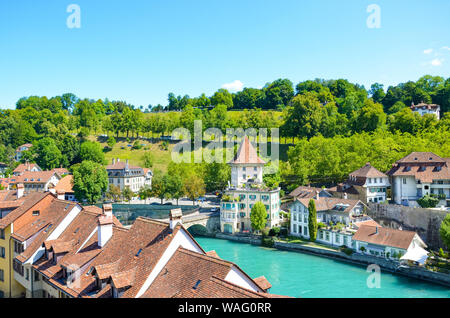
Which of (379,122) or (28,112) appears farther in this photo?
(28,112)

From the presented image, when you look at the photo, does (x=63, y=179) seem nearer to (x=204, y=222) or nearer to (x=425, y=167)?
(x=204, y=222)

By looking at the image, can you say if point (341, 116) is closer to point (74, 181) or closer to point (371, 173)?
point (371, 173)

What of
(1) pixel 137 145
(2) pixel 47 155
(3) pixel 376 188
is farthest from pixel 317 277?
(2) pixel 47 155

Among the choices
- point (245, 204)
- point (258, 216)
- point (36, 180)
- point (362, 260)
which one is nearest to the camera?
point (362, 260)

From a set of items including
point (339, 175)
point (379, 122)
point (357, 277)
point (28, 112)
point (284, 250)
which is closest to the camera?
point (357, 277)

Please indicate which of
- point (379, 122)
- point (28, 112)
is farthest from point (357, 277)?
point (28, 112)

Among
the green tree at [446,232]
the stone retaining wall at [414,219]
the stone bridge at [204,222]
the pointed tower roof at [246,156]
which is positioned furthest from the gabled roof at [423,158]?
the stone bridge at [204,222]

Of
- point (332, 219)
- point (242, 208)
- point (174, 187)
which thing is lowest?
point (332, 219)

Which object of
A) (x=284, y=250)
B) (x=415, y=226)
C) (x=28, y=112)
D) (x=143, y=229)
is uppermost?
(x=28, y=112)
